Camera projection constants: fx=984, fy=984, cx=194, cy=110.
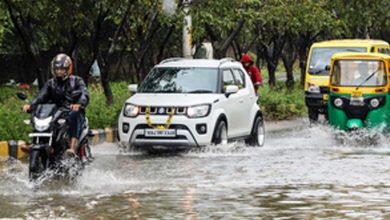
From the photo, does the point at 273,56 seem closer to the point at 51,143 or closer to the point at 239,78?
the point at 239,78

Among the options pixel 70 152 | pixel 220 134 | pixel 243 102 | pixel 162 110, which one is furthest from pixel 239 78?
pixel 70 152

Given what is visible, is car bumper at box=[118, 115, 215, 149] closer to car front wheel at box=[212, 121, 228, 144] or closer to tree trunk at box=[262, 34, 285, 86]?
car front wheel at box=[212, 121, 228, 144]

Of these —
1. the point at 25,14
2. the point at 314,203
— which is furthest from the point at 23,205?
the point at 25,14

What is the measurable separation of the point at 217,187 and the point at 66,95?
2.23m

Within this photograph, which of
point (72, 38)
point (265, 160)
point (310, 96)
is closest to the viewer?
point (265, 160)

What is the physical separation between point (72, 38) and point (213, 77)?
4.67 metres

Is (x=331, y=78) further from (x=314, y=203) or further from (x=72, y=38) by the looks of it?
(x=314, y=203)

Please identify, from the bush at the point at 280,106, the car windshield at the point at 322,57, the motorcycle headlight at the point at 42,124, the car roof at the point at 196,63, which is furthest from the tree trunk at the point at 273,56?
the motorcycle headlight at the point at 42,124

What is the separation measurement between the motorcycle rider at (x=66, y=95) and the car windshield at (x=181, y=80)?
4949 millimetres

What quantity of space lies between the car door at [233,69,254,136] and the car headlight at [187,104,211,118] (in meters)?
1.52

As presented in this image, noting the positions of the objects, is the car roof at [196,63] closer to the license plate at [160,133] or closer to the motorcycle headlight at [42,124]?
the license plate at [160,133]

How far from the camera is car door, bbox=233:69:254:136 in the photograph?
1806 centimetres

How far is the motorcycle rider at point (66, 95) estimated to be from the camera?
1217cm

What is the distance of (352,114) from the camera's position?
1875cm
